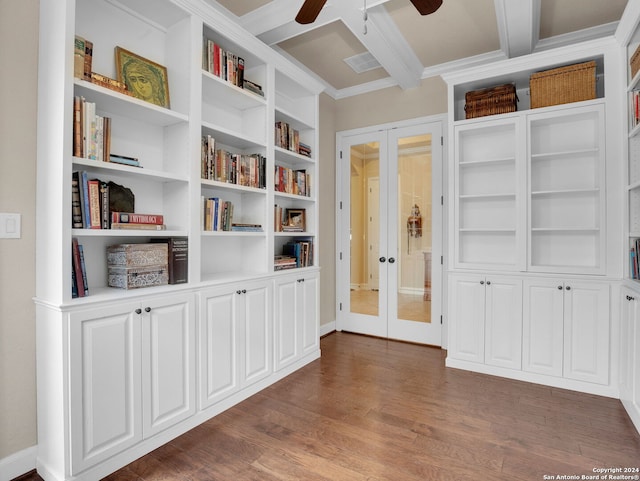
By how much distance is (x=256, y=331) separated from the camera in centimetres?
283

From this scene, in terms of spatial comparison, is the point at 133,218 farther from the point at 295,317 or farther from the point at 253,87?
the point at 295,317

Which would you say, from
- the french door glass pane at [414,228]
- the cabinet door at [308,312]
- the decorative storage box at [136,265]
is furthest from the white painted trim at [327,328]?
the decorative storage box at [136,265]

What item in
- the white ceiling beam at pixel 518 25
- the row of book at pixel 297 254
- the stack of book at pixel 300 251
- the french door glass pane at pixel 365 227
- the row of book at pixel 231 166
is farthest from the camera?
the french door glass pane at pixel 365 227

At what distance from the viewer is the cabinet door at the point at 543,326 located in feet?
9.68

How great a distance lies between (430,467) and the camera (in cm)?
193

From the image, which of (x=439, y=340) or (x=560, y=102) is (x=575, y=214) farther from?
(x=439, y=340)

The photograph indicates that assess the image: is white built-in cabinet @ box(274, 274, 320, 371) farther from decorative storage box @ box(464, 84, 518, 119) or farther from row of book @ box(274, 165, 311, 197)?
decorative storage box @ box(464, 84, 518, 119)

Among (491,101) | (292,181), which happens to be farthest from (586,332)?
(292,181)

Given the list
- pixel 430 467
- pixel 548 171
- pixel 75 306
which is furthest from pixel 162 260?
pixel 548 171

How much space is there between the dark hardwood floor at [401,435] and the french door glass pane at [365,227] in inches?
55.2

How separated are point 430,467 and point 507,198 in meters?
2.46

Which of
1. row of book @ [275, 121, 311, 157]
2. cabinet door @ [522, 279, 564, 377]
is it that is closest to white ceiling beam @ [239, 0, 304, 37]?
row of book @ [275, 121, 311, 157]

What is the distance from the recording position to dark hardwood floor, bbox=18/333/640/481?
1909 millimetres

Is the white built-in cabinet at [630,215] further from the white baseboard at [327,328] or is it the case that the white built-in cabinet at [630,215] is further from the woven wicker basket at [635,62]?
the white baseboard at [327,328]
